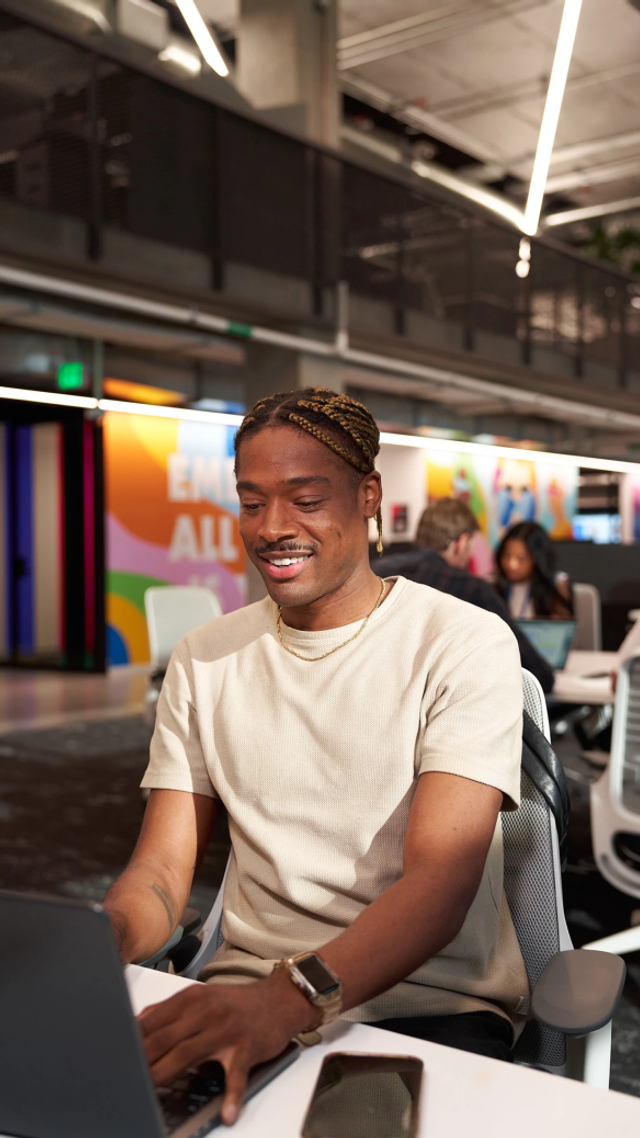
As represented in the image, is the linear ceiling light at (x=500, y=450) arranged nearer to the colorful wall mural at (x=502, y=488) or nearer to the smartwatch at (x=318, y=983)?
the colorful wall mural at (x=502, y=488)

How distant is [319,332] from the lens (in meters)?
8.53

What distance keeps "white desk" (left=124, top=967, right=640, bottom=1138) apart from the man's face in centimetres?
63

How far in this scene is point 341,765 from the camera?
1.36 meters

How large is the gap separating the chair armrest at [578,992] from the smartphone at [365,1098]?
0.22 meters

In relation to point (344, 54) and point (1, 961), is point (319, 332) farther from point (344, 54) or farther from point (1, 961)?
point (1, 961)

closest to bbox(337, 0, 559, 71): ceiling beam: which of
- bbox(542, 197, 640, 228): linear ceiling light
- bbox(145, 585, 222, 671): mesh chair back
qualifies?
→ bbox(542, 197, 640, 228): linear ceiling light

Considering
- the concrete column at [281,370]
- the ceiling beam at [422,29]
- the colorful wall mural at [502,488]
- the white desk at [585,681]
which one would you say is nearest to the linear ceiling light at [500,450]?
the concrete column at [281,370]

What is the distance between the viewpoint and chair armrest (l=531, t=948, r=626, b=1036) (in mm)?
1098

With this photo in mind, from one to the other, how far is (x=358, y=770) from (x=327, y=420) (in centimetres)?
49

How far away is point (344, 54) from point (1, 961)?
37.9 feet

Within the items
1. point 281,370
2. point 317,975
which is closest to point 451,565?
point 317,975

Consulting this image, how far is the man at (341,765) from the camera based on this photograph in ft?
4.14

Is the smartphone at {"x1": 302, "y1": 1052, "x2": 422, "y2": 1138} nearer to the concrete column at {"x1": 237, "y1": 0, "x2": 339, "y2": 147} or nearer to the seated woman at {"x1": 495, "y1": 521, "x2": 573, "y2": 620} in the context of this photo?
the seated woman at {"x1": 495, "y1": 521, "x2": 573, "y2": 620}

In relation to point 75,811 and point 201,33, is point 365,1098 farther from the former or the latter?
point 201,33
